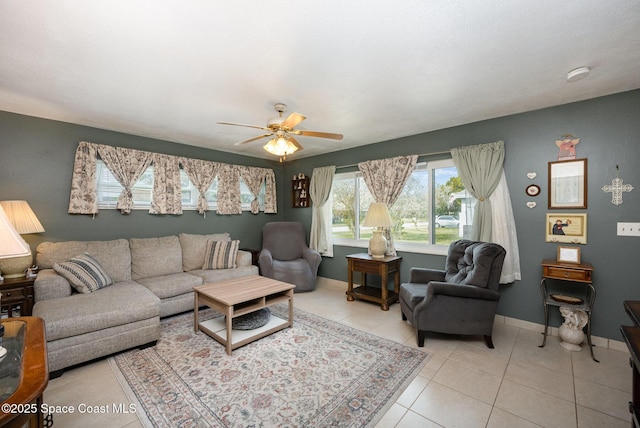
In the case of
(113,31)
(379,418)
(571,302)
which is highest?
(113,31)

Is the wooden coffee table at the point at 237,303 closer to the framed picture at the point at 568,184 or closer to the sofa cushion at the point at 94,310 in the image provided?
the sofa cushion at the point at 94,310

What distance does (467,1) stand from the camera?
1.43m

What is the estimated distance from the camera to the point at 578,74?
2.10 metres

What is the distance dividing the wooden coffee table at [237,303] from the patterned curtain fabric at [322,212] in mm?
1821

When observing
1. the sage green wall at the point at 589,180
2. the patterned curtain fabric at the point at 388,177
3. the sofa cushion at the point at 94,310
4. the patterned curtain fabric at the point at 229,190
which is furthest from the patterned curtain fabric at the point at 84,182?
the sage green wall at the point at 589,180

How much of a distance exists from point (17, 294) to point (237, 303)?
202 cm

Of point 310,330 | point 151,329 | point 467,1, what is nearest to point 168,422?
point 151,329

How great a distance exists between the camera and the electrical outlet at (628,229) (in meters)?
2.49

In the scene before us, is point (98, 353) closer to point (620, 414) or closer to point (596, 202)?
point (620, 414)

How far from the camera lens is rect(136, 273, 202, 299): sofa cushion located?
309 centimetres

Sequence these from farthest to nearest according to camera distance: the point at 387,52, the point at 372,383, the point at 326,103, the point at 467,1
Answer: the point at 326,103, the point at 372,383, the point at 387,52, the point at 467,1

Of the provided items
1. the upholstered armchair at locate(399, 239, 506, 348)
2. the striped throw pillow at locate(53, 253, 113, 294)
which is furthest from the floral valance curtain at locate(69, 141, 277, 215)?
the upholstered armchair at locate(399, 239, 506, 348)

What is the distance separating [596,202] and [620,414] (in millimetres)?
1874

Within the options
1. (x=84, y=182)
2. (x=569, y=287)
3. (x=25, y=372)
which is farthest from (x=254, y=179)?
(x=569, y=287)
